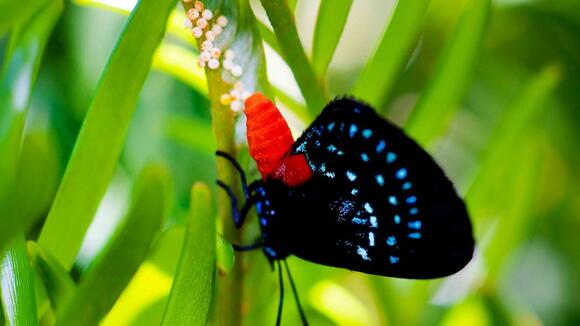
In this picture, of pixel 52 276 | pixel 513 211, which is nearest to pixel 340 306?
pixel 513 211

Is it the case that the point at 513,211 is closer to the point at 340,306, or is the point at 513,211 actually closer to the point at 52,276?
the point at 340,306

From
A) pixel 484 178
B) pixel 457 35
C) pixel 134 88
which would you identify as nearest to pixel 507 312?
pixel 484 178

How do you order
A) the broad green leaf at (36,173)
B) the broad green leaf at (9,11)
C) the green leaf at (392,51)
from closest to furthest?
the broad green leaf at (9,11)
the green leaf at (392,51)
the broad green leaf at (36,173)

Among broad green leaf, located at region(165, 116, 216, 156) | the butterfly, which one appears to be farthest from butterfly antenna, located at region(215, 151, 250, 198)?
broad green leaf, located at region(165, 116, 216, 156)

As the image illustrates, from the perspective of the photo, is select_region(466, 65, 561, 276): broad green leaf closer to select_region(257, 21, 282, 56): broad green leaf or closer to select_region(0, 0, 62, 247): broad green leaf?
select_region(257, 21, 282, 56): broad green leaf

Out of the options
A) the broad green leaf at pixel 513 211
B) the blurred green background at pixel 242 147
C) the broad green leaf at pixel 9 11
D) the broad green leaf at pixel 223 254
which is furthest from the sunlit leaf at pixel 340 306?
the broad green leaf at pixel 9 11

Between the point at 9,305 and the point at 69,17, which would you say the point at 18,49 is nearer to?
the point at 9,305

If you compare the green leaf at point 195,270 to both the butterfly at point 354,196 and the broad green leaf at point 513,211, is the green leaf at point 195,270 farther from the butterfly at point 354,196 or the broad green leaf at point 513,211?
the broad green leaf at point 513,211
